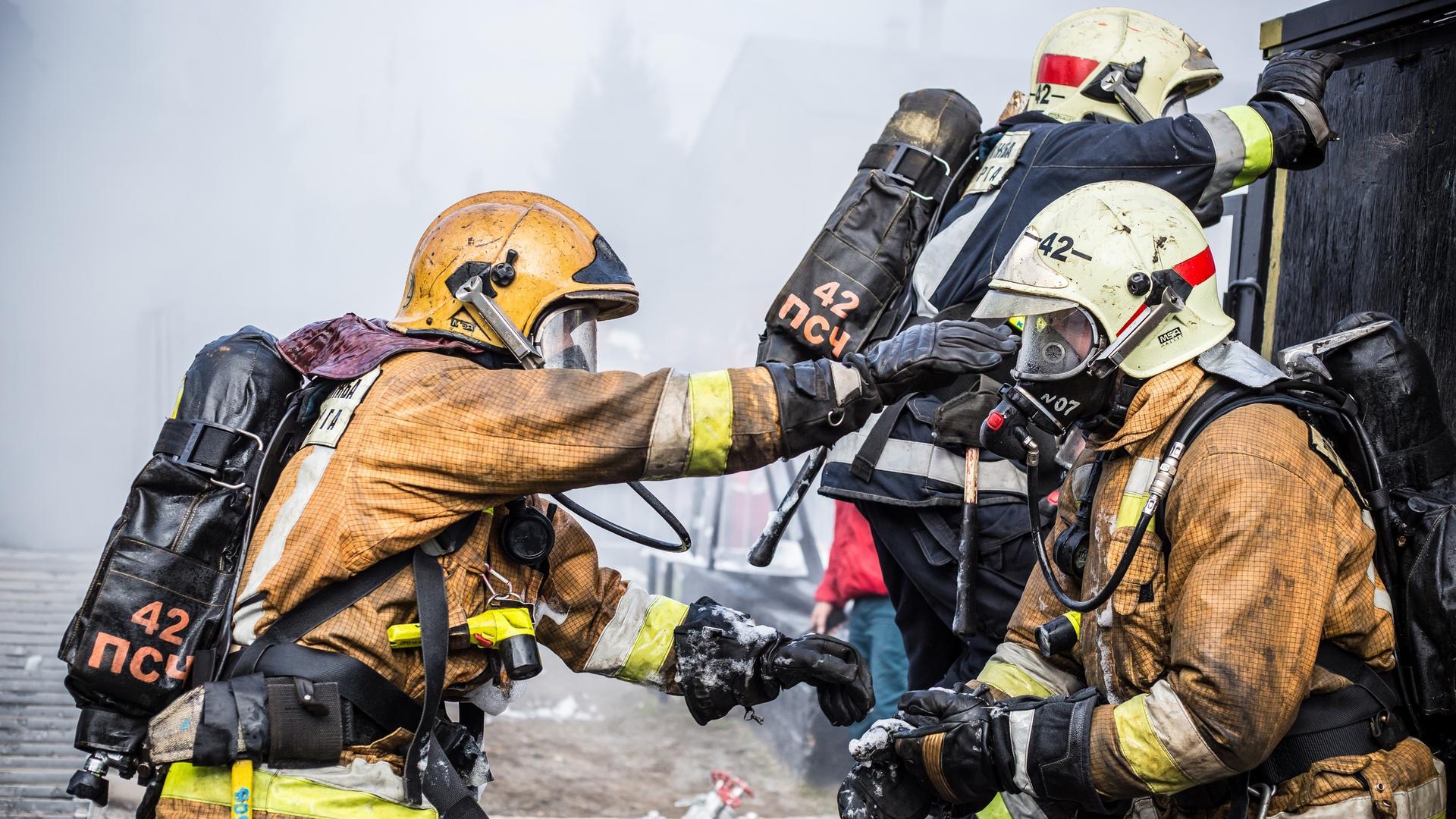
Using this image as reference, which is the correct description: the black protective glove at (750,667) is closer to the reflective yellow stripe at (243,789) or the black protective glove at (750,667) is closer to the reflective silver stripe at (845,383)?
the reflective silver stripe at (845,383)

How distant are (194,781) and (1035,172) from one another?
253cm

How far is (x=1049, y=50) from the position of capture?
146 inches

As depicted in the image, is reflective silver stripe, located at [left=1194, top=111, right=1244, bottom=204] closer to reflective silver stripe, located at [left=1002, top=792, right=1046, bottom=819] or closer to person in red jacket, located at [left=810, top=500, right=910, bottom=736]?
reflective silver stripe, located at [left=1002, top=792, right=1046, bottom=819]

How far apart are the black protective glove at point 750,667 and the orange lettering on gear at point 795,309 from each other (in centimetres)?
87

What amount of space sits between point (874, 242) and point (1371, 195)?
5.32 feet

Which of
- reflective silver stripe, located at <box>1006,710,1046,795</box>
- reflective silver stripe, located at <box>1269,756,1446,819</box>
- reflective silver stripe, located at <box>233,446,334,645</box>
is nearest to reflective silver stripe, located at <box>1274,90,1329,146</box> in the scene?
reflective silver stripe, located at <box>1269,756,1446,819</box>

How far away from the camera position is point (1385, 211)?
3760 millimetres

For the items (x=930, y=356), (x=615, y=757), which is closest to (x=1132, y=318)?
(x=930, y=356)

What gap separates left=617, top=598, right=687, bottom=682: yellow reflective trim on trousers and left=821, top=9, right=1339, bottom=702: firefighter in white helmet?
0.64 m

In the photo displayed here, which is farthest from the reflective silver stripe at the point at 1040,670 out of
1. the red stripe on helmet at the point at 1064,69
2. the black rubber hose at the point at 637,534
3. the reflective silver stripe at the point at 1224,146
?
the red stripe on helmet at the point at 1064,69

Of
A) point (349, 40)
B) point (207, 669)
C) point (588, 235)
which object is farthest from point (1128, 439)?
point (349, 40)

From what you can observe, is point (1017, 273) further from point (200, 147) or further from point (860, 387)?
point (200, 147)

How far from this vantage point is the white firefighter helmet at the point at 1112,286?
8.37 feet

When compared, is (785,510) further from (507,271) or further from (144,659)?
(144,659)
